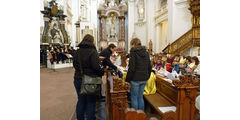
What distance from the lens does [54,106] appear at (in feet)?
11.0

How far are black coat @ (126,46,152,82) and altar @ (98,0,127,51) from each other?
16383 millimetres

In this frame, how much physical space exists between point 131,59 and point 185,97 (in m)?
1.16

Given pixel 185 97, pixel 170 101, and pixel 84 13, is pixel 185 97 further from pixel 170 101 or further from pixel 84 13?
pixel 84 13

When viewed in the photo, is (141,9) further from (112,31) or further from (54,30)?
(54,30)

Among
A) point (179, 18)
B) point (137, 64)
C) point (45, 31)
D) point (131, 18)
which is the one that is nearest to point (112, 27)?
point (131, 18)

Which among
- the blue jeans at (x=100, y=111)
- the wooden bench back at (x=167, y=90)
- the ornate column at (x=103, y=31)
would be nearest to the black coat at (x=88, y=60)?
the blue jeans at (x=100, y=111)

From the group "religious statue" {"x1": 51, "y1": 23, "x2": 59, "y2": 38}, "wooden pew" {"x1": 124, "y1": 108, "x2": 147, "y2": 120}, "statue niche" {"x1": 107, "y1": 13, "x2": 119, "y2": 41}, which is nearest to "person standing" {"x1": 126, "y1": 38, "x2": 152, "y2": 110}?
"wooden pew" {"x1": 124, "y1": 108, "x2": 147, "y2": 120}

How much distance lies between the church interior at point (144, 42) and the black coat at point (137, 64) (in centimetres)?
38

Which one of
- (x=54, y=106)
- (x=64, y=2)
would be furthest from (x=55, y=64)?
(x=64, y=2)

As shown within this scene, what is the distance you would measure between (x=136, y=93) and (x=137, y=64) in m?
0.57

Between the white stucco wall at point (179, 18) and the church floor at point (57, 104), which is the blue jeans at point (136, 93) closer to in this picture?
the church floor at point (57, 104)

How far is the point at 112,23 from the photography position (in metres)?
20.4

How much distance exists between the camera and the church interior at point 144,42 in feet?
7.84

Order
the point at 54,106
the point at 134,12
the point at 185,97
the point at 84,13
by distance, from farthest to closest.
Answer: the point at 134,12, the point at 84,13, the point at 54,106, the point at 185,97
